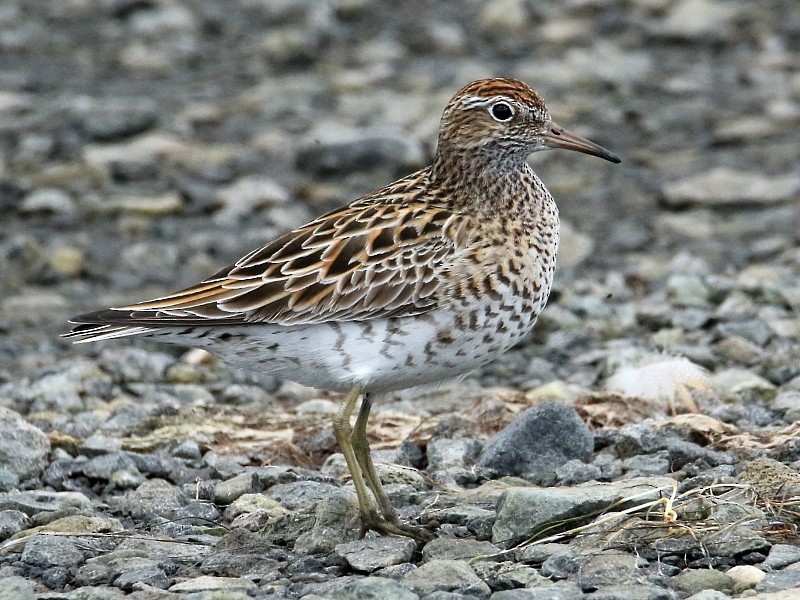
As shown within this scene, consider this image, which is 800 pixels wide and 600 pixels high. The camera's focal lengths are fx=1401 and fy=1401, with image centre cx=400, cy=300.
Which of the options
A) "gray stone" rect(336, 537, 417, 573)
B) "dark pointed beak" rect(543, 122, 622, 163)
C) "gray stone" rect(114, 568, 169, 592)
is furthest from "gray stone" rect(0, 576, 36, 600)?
"dark pointed beak" rect(543, 122, 622, 163)

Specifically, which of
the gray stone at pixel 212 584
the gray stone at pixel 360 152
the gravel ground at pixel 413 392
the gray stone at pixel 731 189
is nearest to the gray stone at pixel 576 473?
the gravel ground at pixel 413 392

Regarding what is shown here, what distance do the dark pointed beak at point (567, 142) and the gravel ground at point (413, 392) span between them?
4.77 ft

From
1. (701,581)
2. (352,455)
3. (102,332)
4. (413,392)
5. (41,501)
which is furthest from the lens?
(413,392)

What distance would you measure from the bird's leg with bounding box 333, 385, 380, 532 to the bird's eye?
1771mm

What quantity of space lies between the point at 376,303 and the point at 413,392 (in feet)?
3.82

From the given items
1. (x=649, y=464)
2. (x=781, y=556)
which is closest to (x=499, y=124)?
(x=649, y=464)

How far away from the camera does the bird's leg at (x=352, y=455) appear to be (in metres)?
6.79

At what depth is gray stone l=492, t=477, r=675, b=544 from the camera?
6348 mm

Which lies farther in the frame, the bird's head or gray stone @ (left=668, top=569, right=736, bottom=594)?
the bird's head

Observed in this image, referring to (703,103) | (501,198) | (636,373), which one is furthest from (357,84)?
(501,198)

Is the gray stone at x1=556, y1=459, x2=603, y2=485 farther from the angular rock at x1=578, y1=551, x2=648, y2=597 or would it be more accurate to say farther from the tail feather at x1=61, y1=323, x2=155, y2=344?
the tail feather at x1=61, y1=323, x2=155, y2=344

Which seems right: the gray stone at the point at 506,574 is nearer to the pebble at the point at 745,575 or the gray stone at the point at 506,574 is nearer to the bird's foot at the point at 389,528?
the bird's foot at the point at 389,528

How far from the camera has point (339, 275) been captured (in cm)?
721

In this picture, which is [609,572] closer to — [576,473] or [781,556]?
[781,556]
